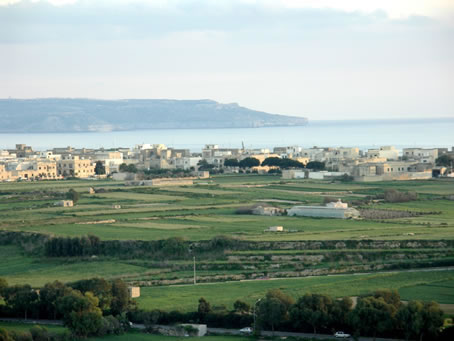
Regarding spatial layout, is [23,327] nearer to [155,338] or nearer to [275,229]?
[155,338]

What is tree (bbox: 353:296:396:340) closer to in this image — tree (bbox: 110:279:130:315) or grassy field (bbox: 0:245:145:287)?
tree (bbox: 110:279:130:315)

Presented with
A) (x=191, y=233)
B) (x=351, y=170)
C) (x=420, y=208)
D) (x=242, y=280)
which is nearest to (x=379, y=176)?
(x=351, y=170)

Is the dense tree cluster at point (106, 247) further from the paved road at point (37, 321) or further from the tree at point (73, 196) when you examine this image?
the tree at point (73, 196)

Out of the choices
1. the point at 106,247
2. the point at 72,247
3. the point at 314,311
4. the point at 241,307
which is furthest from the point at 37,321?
the point at 106,247

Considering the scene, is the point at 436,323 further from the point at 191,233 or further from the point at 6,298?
the point at 191,233

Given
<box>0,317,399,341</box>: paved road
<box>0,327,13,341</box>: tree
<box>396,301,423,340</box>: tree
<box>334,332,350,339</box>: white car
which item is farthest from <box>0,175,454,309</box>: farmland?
<box>0,327,13,341</box>: tree

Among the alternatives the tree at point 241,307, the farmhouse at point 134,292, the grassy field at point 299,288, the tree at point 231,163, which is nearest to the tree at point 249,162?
the tree at point 231,163
